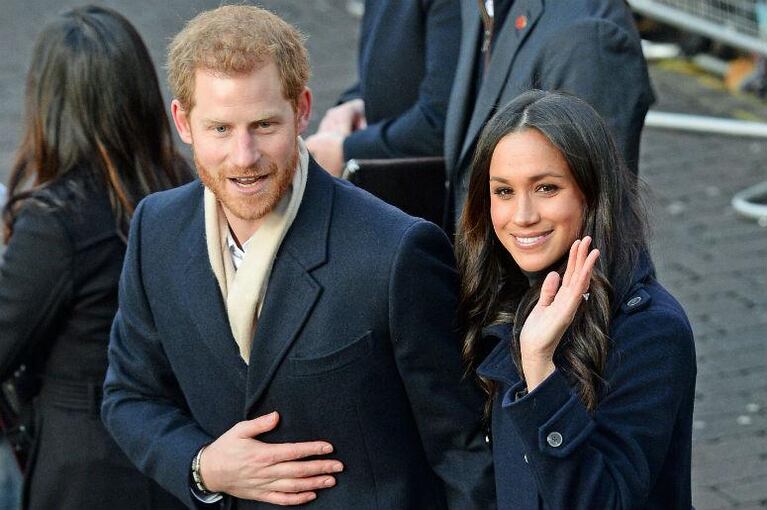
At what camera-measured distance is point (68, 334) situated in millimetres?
3789

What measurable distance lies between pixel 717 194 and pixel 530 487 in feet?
18.2

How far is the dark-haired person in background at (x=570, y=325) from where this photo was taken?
2582mm

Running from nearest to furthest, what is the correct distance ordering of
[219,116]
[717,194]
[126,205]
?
[219,116]
[126,205]
[717,194]

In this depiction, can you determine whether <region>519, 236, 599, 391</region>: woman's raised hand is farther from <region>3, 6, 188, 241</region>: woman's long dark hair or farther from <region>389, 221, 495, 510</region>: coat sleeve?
<region>3, 6, 188, 241</region>: woman's long dark hair

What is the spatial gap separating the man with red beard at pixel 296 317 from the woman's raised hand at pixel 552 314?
0.31 meters

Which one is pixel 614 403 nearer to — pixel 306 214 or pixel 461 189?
pixel 306 214

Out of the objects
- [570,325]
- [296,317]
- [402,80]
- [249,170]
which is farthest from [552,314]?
[402,80]

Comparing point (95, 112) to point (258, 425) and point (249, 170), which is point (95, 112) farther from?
point (258, 425)

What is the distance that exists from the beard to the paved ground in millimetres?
764

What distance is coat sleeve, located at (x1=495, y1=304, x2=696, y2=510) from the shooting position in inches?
101

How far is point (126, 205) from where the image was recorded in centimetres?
377

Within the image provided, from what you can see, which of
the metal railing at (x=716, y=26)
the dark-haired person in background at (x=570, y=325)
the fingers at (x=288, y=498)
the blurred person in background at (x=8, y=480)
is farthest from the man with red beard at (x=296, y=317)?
the metal railing at (x=716, y=26)

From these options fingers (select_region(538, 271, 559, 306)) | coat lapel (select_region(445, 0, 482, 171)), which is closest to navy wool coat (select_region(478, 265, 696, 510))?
fingers (select_region(538, 271, 559, 306))

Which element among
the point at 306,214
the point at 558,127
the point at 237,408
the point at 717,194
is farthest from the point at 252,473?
the point at 717,194
